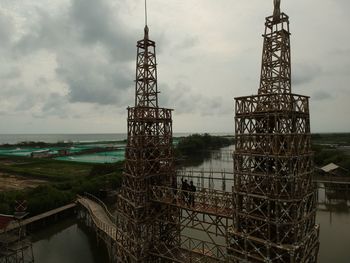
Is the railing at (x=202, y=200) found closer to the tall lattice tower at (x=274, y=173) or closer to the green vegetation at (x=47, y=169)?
the tall lattice tower at (x=274, y=173)

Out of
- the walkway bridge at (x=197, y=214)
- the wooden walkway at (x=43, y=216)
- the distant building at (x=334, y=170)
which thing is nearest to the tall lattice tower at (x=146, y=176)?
the walkway bridge at (x=197, y=214)

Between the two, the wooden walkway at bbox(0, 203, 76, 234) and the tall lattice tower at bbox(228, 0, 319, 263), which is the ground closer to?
the wooden walkway at bbox(0, 203, 76, 234)

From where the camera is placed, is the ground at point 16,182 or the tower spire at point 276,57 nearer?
the tower spire at point 276,57

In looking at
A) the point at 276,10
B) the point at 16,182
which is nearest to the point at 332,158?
the point at 276,10

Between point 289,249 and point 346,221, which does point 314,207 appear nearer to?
point 289,249

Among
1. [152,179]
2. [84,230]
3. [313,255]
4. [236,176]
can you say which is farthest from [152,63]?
[84,230]

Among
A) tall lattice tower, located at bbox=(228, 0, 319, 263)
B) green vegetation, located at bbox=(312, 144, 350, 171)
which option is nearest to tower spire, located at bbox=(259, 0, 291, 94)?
tall lattice tower, located at bbox=(228, 0, 319, 263)
